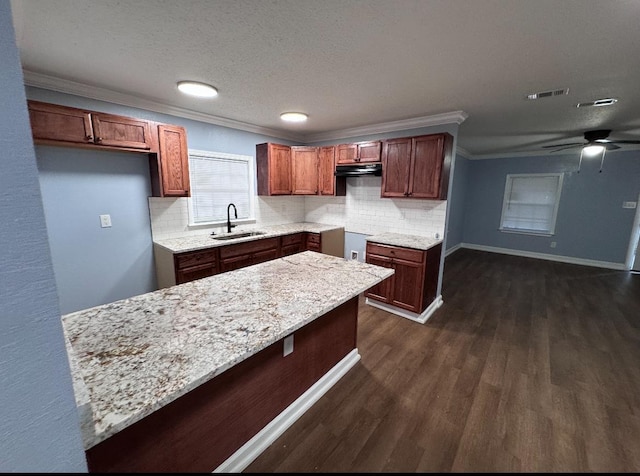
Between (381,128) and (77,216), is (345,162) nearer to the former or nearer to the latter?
(381,128)

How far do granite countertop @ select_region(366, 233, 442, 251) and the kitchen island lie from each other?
48.0 inches

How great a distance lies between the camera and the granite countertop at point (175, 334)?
81 cm

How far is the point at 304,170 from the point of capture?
4.26 meters

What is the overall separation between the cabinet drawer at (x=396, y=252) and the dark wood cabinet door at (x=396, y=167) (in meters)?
0.71

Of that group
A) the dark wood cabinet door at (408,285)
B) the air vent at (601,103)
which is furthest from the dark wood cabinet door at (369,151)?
the air vent at (601,103)

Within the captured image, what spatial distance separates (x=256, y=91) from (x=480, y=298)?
3995mm

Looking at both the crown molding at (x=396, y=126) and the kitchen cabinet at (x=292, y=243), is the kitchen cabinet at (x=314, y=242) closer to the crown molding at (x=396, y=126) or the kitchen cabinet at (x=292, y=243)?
the kitchen cabinet at (x=292, y=243)

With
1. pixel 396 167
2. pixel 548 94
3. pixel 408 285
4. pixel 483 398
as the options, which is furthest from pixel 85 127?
pixel 548 94

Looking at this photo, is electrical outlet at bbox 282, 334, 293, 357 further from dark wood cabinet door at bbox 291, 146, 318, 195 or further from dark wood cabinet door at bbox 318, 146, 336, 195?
dark wood cabinet door at bbox 291, 146, 318, 195

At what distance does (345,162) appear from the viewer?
3.91 metres

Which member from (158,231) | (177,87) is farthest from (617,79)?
(158,231)

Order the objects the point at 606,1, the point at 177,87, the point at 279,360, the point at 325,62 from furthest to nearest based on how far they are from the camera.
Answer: the point at 177,87
the point at 325,62
the point at 279,360
the point at 606,1

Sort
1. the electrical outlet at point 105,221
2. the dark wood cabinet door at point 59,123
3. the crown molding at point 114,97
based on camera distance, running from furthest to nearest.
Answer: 1. the electrical outlet at point 105,221
2. the crown molding at point 114,97
3. the dark wood cabinet door at point 59,123

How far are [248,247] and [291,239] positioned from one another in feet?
2.64
